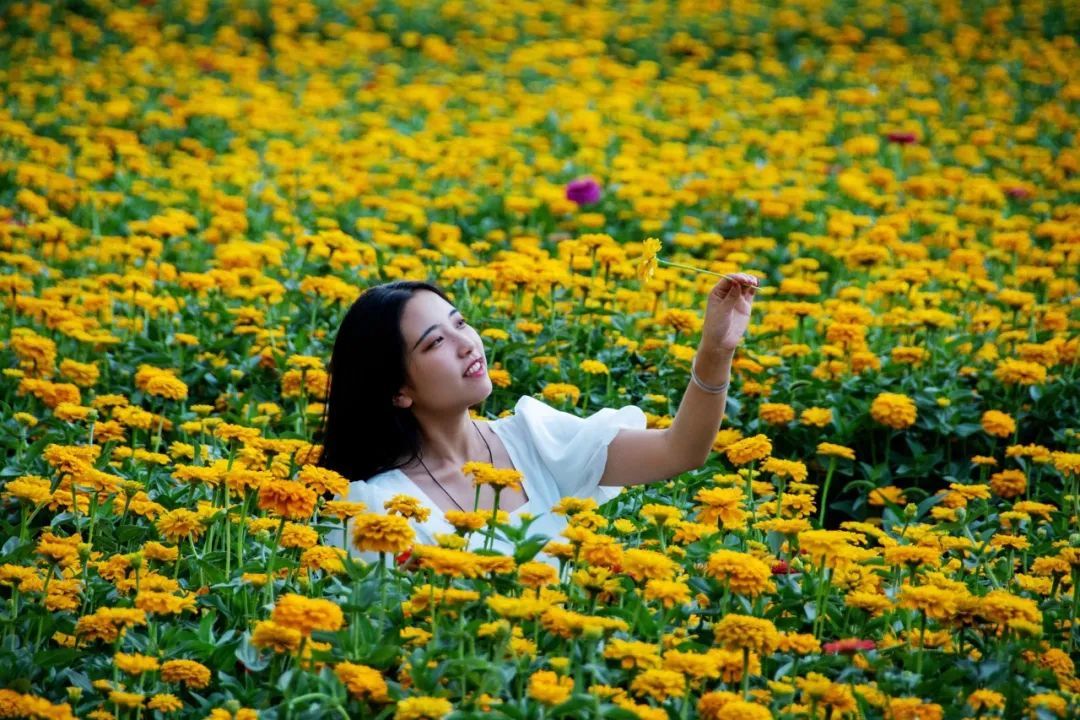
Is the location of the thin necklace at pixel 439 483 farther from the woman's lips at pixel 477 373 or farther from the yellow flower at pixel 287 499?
the yellow flower at pixel 287 499

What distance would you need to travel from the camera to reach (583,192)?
20.0 ft

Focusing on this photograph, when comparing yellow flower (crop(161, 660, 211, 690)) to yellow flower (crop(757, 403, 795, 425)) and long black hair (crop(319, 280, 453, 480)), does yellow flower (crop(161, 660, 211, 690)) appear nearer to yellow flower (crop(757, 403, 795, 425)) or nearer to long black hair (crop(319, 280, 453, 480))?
long black hair (crop(319, 280, 453, 480))

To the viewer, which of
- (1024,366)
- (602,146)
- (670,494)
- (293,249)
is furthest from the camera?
(602,146)

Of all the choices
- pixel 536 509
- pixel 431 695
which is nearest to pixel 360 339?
pixel 536 509

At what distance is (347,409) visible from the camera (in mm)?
3309

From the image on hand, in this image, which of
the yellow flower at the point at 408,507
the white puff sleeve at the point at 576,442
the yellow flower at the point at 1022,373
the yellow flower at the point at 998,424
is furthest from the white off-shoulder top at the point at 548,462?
the yellow flower at the point at 1022,373

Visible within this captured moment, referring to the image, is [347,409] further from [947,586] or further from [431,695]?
[947,586]

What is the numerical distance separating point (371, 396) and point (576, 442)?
1.59 feet

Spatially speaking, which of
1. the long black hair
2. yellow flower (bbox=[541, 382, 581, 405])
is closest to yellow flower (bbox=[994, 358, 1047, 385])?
yellow flower (bbox=[541, 382, 581, 405])

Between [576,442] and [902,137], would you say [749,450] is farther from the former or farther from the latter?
[902,137]

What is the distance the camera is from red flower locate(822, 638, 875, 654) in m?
2.36

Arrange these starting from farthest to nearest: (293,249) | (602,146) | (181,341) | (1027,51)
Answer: (1027,51), (602,146), (293,249), (181,341)

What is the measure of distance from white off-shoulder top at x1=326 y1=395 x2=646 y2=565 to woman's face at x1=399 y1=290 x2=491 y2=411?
19cm

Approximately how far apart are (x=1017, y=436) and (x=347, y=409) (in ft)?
6.67
